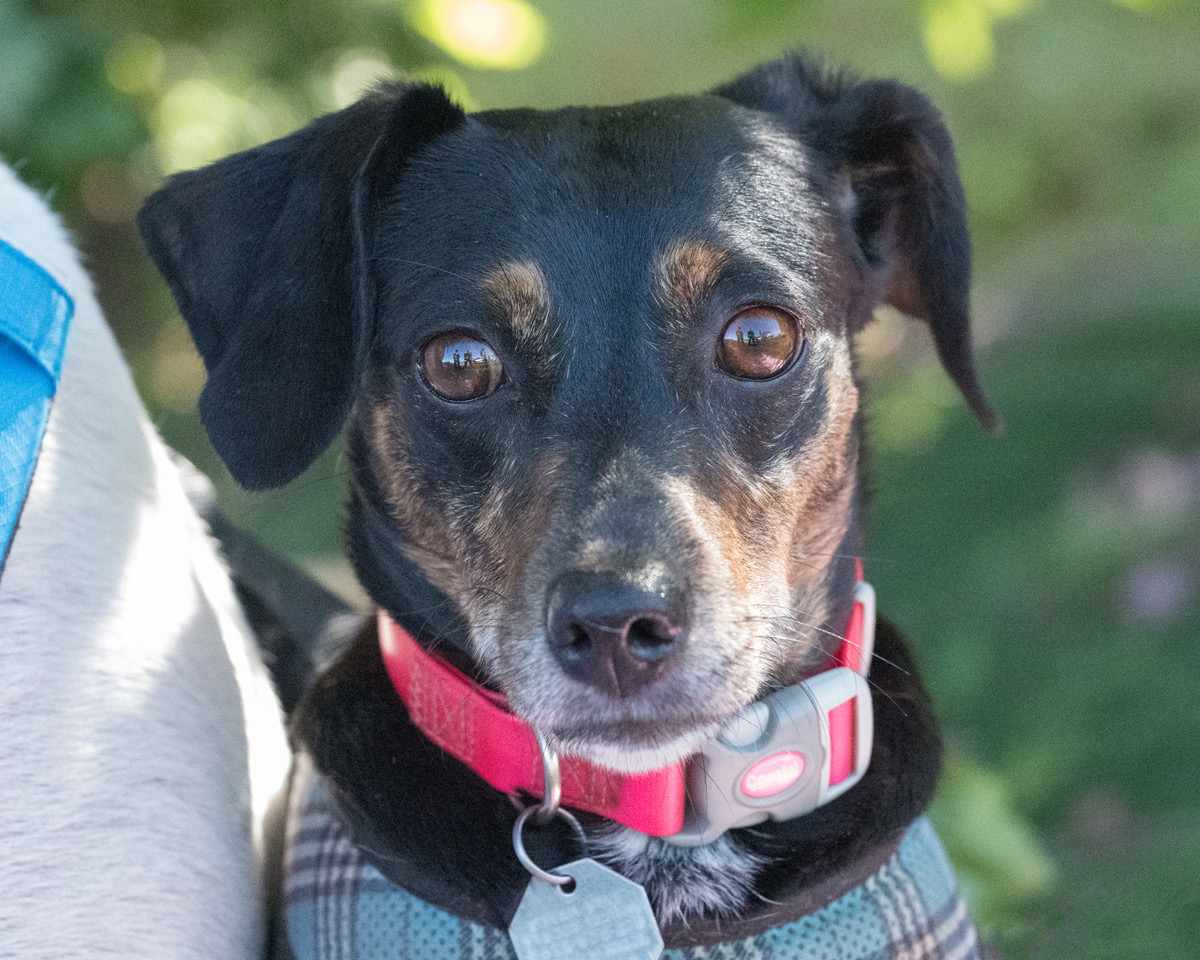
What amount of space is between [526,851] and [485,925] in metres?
0.13

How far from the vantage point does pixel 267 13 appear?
380 centimetres

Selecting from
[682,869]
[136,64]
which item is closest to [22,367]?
[682,869]

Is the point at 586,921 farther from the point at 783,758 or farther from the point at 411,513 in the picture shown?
the point at 411,513

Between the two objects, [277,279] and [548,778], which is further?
[277,279]

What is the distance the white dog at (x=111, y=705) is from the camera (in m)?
1.79

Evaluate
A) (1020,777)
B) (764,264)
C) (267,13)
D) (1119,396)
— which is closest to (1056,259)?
(1119,396)

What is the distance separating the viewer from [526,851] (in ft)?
6.69

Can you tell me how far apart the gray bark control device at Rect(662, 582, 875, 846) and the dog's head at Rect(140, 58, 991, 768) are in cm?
6

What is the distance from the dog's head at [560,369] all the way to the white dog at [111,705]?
174mm

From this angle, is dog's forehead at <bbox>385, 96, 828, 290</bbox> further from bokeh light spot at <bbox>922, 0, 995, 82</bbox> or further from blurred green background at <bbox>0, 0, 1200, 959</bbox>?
bokeh light spot at <bbox>922, 0, 995, 82</bbox>

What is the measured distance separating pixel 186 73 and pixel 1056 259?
3.80 m

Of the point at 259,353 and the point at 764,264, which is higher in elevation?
the point at 764,264

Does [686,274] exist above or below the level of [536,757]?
above

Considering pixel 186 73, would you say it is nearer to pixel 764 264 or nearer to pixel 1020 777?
pixel 764 264
